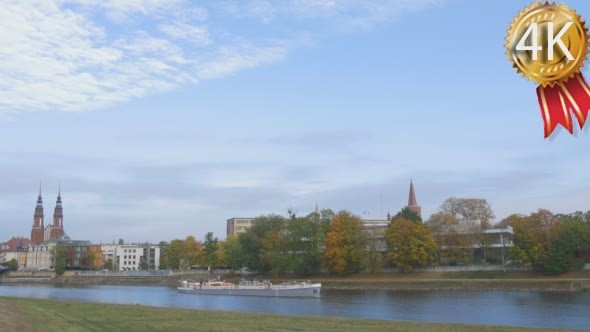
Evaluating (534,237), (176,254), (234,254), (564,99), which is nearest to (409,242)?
(534,237)

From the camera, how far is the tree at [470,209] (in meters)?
126

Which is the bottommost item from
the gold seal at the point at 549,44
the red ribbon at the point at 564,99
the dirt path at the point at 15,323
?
the dirt path at the point at 15,323

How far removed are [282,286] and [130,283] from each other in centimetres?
7402

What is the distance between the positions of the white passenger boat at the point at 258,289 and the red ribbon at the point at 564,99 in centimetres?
7906

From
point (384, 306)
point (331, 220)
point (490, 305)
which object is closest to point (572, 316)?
point (490, 305)

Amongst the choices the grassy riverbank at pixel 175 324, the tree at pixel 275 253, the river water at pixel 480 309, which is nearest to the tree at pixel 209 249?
the tree at pixel 275 253

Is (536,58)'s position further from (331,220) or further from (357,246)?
Result: (331,220)

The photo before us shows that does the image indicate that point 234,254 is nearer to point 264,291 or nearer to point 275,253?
point 275,253

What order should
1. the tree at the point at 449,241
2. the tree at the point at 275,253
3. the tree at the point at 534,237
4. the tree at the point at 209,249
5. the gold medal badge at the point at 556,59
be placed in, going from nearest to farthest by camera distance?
1. the gold medal badge at the point at 556,59
2. the tree at the point at 534,237
3. the tree at the point at 449,241
4. the tree at the point at 275,253
5. the tree at the point at 209,249

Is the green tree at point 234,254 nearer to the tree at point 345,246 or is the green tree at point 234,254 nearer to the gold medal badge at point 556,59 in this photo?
the tree at point 345,246

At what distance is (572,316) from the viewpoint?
5119 cm

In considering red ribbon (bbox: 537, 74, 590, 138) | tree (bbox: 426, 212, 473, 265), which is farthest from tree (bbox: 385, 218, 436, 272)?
red ribbon (bbox: 537, 74, 590, 138)

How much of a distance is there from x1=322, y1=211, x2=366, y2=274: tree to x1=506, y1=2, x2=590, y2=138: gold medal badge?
10129cm

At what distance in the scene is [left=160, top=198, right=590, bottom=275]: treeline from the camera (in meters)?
99.9
